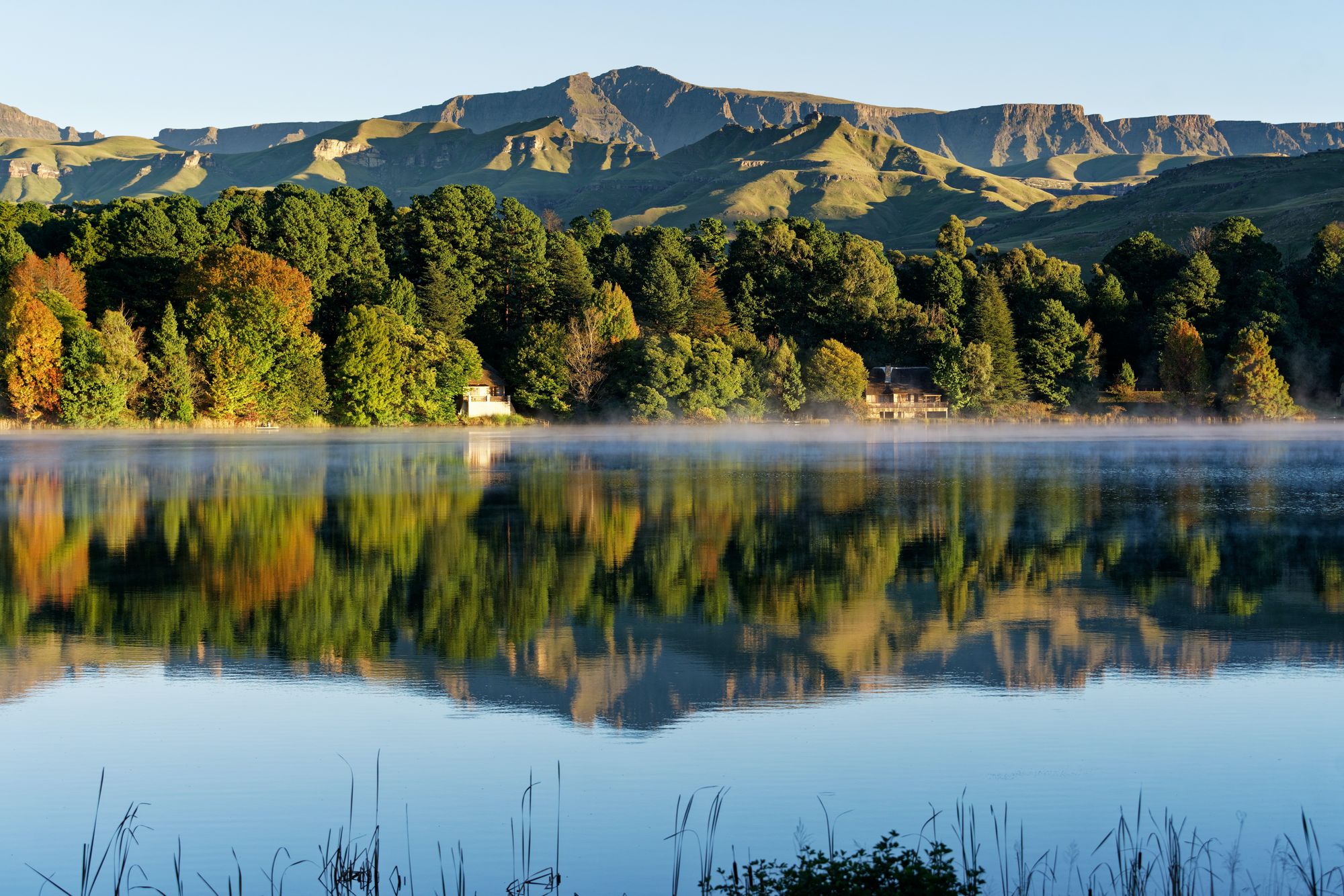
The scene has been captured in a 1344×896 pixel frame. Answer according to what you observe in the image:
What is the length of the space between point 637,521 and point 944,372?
7465 centimetres

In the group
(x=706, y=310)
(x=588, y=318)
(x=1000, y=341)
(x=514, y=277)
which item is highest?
(x=514, y=277)

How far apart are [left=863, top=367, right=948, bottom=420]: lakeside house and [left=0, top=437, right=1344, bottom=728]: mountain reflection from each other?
61.0 meters

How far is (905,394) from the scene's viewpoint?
352ft

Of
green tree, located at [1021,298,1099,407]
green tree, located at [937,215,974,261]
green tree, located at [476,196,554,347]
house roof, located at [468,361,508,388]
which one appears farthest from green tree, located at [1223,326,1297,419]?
house roof, located at [468,361,508,388]

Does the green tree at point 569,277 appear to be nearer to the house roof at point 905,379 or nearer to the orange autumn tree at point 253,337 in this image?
the orange autumn tree at point 253,337

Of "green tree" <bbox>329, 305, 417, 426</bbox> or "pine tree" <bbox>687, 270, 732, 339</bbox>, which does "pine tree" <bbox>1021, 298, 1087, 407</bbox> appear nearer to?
"pine tree" <bbox>687, 270, 732, 339</bbox>

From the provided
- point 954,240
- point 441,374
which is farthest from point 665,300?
point 954,240

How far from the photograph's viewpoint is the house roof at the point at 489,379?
324 ft

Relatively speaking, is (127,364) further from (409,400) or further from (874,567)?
(874,567)

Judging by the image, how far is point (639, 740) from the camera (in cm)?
1228

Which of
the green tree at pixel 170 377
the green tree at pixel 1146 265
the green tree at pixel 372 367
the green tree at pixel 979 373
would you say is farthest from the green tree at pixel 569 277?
the green tree at pixel 1146 265

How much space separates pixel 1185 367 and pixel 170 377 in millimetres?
78903

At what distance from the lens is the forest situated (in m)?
86.5

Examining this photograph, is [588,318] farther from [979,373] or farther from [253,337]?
[979,373]
